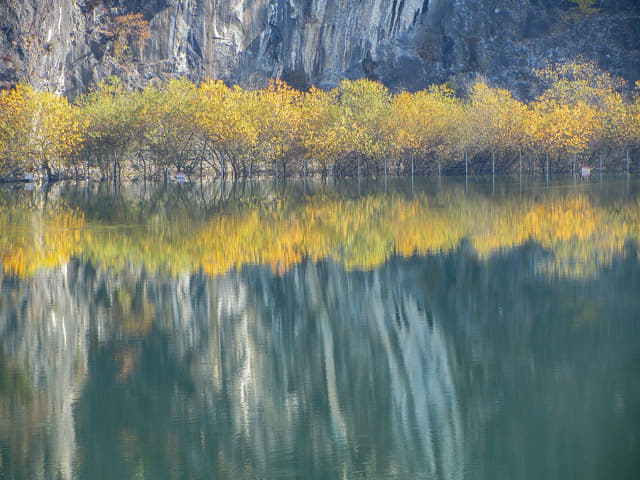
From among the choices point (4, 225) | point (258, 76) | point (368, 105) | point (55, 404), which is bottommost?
point (55, 404)

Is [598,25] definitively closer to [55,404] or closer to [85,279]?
[85,279]

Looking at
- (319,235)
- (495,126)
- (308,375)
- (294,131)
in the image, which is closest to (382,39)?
(495,126)

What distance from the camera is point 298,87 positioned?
9044 centimetres

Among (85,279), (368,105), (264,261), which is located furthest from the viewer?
(368,105)

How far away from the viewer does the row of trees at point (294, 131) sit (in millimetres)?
61844

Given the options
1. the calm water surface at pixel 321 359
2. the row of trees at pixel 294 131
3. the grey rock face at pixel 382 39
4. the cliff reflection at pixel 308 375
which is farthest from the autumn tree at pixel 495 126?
the cliff reflection at pixel 308 375

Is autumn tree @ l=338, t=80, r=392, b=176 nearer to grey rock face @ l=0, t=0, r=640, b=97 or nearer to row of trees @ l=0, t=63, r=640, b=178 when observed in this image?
row of trees @ l=0, t=63, r=640, b=178

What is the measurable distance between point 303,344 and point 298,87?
3196 inches

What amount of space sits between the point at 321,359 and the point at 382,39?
84426 mm

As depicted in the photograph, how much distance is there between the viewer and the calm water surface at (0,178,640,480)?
7.45 metres

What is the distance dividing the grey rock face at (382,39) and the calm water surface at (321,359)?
227ft

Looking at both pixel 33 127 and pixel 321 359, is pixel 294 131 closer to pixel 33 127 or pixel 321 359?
pixel 33 127

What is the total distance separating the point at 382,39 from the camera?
91.4 meters

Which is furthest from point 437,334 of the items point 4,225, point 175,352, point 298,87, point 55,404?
point 298,87
